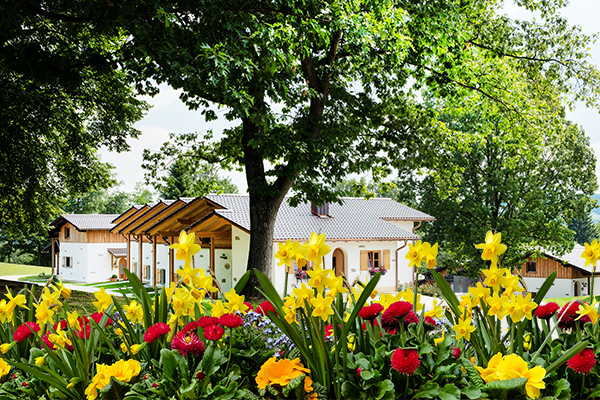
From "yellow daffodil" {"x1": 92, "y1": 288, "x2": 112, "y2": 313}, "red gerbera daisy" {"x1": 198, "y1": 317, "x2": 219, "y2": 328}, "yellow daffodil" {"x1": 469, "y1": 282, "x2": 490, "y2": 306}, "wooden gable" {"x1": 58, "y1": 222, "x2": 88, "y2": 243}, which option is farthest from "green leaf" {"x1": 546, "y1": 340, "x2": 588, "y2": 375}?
"wooden gable" {"x1": 58, "y1": 222, "x2": 88, "y2": 243}

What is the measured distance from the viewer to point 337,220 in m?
24.9

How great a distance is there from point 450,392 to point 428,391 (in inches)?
3.0

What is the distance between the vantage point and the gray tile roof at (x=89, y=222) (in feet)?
122

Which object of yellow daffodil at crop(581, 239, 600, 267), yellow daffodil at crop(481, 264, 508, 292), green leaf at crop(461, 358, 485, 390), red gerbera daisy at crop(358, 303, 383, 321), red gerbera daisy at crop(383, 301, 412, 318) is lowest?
green leaf at crop(461, 358, 485, 390)

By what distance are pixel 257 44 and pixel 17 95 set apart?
296 inches

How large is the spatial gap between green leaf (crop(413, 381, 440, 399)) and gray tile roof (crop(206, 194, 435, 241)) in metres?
17.5

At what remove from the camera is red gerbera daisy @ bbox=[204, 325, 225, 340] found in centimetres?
189

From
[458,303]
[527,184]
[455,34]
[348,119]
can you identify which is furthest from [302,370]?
[527,184]

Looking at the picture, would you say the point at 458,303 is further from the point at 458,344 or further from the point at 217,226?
the point at 217,226

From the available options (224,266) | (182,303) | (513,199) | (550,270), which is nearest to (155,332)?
(182,303)

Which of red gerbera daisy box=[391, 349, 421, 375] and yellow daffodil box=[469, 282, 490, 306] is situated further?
yellow daffodil box=[469, 282, 490, 306]

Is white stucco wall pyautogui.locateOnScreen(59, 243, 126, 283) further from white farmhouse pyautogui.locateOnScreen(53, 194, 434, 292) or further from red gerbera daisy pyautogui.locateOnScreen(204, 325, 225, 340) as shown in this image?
red gerbera daisy pyautogui.locateOnScreen(204, 325, 225, 340)

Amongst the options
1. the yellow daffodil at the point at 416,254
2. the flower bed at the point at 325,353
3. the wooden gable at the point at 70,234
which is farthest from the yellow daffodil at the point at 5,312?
the wooden gable at the point at 70,234

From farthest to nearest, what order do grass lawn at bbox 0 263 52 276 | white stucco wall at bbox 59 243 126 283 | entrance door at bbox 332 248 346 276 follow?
grass lawn at bbox 0 263 52 276 < white stucco wall at bbox 59 243 126 283 < entrance door at bbox 332 248 346 276
